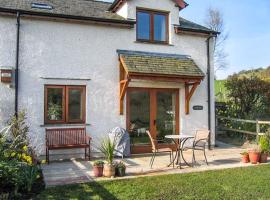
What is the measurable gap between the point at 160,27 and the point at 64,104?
5644mm

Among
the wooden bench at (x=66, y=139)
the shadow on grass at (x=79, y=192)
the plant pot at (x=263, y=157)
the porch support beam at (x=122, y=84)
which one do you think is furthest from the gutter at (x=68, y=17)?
the plant pot at (x=263, y=157)

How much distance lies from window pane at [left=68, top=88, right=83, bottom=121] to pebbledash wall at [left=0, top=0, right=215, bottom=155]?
0.29 m

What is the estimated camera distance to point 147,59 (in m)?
13.3

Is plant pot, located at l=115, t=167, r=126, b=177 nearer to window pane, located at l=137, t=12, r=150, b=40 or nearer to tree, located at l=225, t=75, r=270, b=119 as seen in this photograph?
window pane, located at l=137, t=12, r=150, b=40

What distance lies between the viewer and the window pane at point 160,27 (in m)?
14.1

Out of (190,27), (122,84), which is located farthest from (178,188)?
(190,27)

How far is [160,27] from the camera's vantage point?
14.2m

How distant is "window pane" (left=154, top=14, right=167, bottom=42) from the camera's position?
14.1 meters

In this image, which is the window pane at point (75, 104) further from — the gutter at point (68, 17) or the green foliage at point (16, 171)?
the green foliage at point (16, 171)

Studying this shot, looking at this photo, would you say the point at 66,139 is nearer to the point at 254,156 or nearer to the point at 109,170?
the point at 109,170

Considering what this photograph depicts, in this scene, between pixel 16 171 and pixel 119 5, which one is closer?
pixel 16 171

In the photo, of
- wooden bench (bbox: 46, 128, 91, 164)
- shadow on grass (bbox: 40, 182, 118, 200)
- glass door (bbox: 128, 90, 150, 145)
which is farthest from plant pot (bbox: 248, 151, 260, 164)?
wooden bench (bbox: 46, 128, 91, 164)

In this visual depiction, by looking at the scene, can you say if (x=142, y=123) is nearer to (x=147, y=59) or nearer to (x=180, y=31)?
(x=147, y=59)

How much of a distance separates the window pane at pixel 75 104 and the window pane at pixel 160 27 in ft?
14.5
